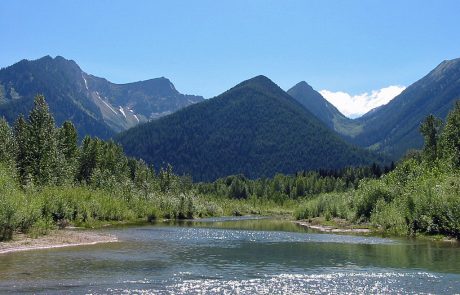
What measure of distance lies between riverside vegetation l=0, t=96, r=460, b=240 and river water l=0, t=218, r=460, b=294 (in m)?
14.5

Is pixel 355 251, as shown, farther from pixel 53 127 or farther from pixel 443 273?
pixel 53 127

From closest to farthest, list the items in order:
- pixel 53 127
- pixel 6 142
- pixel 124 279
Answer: pixel 124 279
pixel 6 142
pixel 53 127

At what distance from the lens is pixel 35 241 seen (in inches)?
2456

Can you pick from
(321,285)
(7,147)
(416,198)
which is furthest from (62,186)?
(321,285)

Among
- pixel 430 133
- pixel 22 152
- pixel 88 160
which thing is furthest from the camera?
pixel 88 160

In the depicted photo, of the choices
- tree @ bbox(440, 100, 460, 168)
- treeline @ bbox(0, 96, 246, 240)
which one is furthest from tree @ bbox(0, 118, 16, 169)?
tree @ bbox(440, 100, 460, 168)

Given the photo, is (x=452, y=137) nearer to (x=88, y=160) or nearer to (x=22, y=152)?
(x=88, y=160)

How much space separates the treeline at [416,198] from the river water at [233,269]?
14624 millimetres

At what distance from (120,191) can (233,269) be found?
341 ft

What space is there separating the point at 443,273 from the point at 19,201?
5195 cm


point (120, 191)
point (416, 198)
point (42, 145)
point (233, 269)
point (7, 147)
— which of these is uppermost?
point (42, 145)

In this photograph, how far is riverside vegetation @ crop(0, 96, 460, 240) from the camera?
7849cm

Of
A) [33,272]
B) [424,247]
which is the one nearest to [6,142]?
[33,272]

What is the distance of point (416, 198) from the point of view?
87.8m
